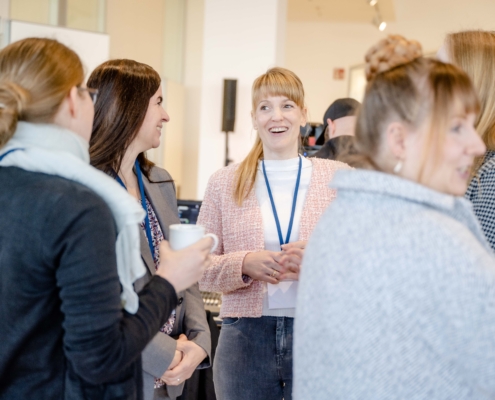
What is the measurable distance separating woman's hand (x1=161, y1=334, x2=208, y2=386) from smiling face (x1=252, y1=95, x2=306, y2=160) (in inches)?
29.4

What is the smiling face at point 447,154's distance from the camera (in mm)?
1025

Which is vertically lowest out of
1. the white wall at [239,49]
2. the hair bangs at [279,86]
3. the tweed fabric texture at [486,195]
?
the tweed fabric texture at [486,195]

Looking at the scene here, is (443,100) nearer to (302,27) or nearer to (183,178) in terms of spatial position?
(183,178)

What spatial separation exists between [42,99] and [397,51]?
73 cm

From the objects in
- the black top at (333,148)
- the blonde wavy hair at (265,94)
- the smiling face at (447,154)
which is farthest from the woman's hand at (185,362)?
the black top at (333,148)

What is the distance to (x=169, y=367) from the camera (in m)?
1.63

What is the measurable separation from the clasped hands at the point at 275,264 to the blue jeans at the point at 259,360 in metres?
0.17

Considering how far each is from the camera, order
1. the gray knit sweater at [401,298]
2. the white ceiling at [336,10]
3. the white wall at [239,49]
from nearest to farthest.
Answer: the gray knit sweater at [401,298]
the white wall at [239,49]
the white ceiling at [336,10]

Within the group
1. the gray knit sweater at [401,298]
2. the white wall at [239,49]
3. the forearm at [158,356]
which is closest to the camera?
the gray knit sweater at [401,298]

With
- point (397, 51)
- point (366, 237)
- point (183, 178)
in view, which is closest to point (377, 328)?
point (366, 237)

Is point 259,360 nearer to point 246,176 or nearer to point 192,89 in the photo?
point 246,176

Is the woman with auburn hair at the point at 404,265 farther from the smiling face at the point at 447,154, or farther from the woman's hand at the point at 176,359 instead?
the woman's hand at the point at 176,359

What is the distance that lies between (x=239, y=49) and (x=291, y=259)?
145 inches

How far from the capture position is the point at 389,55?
1.13 meters
